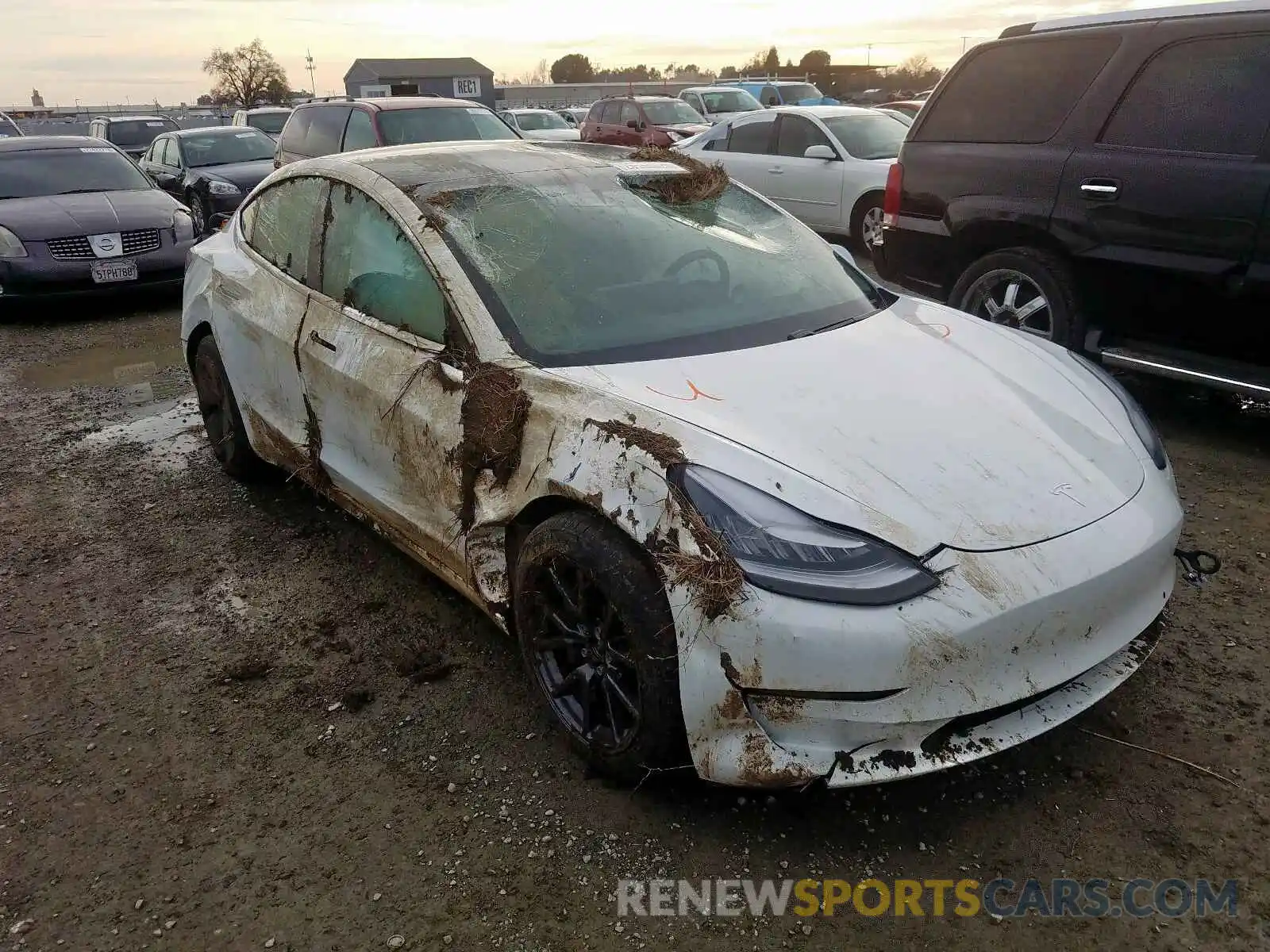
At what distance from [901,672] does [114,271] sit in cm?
870

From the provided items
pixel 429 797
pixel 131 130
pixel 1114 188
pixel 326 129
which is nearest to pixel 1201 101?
pixel 1114 188

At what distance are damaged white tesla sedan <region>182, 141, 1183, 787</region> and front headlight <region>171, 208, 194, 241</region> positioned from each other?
5.91 m

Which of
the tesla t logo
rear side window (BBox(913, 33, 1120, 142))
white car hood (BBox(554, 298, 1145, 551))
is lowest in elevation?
the tesla t logo

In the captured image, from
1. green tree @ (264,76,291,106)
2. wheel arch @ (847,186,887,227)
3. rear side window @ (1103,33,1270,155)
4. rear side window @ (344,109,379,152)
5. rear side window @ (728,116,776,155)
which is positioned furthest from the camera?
green tree @ (264,76,291,106)

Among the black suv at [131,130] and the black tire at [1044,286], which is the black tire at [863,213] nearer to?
the black tire at [1044,286]

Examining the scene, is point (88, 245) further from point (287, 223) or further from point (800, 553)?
point (800, 553)

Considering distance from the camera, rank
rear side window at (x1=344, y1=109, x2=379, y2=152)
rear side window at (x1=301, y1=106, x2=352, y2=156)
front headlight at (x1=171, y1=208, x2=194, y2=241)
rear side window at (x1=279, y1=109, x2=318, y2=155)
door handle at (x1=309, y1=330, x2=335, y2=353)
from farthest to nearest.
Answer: rear side window at (x1=279, y1=109, x2=318, y2=155) → rear side window at (x1=301, y1=106, x2=352, y2=156) → rear side window at (x1=344, y1=109, x2=379, y2=152) → front headlight at (x1=171, y1=208, x2=194, y2=241) → door handle at (x1=309, y1=330, x2=335, y2=353)

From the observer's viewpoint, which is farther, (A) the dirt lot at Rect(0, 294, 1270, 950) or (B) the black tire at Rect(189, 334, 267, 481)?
(B) the black tire at Rect(189, 334, 267, 481)

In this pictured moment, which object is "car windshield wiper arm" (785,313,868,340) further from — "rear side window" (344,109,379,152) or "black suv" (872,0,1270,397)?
"rear side window" (344,109,379,152)

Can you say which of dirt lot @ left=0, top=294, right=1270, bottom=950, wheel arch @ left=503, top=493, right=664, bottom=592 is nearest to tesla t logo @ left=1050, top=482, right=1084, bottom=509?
dirt lot @ left=0, top=294, right=1270, bottom=950

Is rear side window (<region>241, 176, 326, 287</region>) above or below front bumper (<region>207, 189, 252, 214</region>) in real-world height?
above

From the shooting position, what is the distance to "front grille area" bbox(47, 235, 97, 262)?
27.5ft

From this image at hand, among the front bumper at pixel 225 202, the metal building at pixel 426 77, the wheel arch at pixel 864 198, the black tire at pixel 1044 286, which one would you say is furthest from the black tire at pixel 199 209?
the metal building at pixel 426 77

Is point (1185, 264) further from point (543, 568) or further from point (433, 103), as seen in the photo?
point (433, 103)
